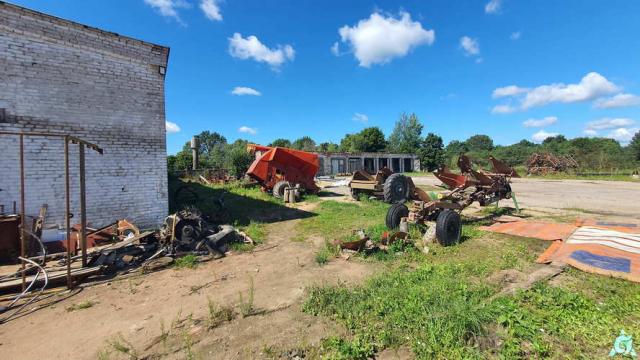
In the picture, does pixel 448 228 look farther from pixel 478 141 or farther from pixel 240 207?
pixel 478 141

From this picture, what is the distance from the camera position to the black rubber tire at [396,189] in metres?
10.4

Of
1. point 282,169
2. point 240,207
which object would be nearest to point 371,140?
point 282,169

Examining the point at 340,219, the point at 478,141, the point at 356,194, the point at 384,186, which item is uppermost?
the point at 478,141

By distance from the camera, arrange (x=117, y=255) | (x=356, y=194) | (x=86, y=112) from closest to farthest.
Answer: (x=117, y=255), (x=86, y=112), (x=356, y=194)

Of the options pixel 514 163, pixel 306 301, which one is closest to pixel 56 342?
pixel 306 301

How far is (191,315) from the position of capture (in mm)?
3424

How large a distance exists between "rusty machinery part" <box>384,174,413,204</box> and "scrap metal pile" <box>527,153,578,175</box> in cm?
2964

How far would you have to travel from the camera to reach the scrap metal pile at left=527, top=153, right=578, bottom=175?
31309mm

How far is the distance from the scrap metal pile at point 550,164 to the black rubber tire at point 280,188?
104ft

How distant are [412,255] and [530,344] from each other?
2.63m

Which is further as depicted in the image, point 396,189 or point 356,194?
point 356,194

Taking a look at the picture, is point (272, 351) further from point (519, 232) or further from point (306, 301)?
point (519, 232)

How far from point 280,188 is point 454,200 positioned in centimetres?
713

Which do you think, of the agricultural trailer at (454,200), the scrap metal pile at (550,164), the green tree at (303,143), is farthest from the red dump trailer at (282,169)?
the green tree at (303,143)
